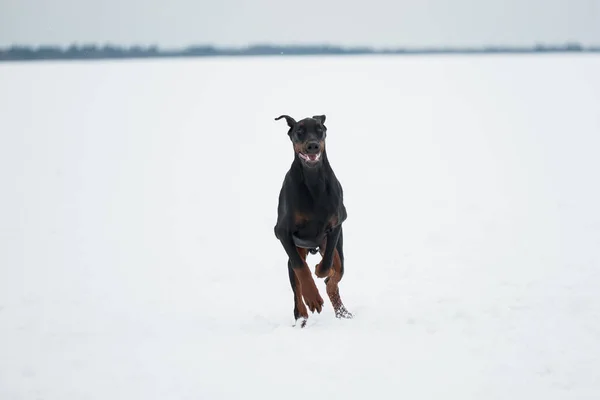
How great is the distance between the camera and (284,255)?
387 inches

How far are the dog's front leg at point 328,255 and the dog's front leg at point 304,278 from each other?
102 millimetres

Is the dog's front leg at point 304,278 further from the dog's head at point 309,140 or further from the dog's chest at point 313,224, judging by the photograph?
the dog's head at point 309,140

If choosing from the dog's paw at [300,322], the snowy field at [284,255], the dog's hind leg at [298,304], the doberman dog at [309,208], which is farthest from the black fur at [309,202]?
the snowy field at [284,255]

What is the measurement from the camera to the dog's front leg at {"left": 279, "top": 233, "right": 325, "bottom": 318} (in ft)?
19.0

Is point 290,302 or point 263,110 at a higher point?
point 263,110

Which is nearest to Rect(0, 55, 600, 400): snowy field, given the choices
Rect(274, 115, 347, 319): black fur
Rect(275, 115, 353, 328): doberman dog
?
Rect(275, 115, 353, 328): doberman dog

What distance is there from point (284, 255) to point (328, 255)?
3.99m

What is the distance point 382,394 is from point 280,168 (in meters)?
14.2

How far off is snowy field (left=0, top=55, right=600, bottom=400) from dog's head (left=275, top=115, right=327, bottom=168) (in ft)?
4.83

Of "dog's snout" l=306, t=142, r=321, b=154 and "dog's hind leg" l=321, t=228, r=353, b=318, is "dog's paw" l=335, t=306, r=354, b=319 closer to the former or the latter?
"dog's hind leg" l=321, t=228, r=353, b=318

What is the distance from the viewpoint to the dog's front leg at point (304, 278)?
578 cm

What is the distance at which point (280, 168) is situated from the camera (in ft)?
60.3

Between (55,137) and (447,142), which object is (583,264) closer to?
(447,142)

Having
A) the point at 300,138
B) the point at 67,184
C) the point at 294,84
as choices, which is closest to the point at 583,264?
the point at 300,138
